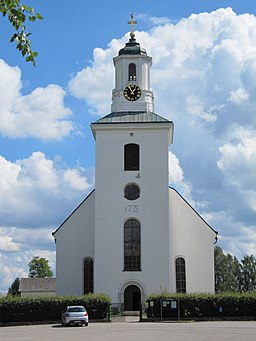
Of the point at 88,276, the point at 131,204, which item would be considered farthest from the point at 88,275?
the point at 131,204

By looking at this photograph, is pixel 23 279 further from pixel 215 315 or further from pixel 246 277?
pixel 215 315

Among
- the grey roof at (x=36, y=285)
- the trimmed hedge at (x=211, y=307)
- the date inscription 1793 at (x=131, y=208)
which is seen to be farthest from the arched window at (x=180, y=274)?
the grey roof at (x=36, y=285)

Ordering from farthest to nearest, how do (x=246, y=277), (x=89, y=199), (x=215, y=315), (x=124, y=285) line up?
1. (x=246, y=277)
2. (x=89, y=199)
3. (x=124, y=285)
4. (x=215, y=315)

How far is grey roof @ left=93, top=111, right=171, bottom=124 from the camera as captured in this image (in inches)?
1716

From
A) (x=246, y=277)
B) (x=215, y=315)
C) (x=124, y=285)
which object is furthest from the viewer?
(x=246, y=277)

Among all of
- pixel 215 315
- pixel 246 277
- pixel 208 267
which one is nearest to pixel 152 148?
pixel 208 267

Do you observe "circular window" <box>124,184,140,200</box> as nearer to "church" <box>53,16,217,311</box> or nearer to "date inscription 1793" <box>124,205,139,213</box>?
"church" <box>53,16,217,311</box>

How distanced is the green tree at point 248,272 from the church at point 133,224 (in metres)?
52.4

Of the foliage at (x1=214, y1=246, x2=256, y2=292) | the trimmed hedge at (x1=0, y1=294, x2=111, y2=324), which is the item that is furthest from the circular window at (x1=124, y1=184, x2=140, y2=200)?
the foliage at (x1=214, y1=246, x2=256, y2=292)

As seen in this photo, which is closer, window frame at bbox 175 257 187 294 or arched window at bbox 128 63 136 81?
window frame at bbox 175 257 187 294

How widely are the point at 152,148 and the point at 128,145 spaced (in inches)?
70.8

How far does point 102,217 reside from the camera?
42625 millimetres

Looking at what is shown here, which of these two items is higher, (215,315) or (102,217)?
(102,217)

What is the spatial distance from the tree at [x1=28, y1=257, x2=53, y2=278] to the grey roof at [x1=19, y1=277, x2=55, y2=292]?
683 inches
